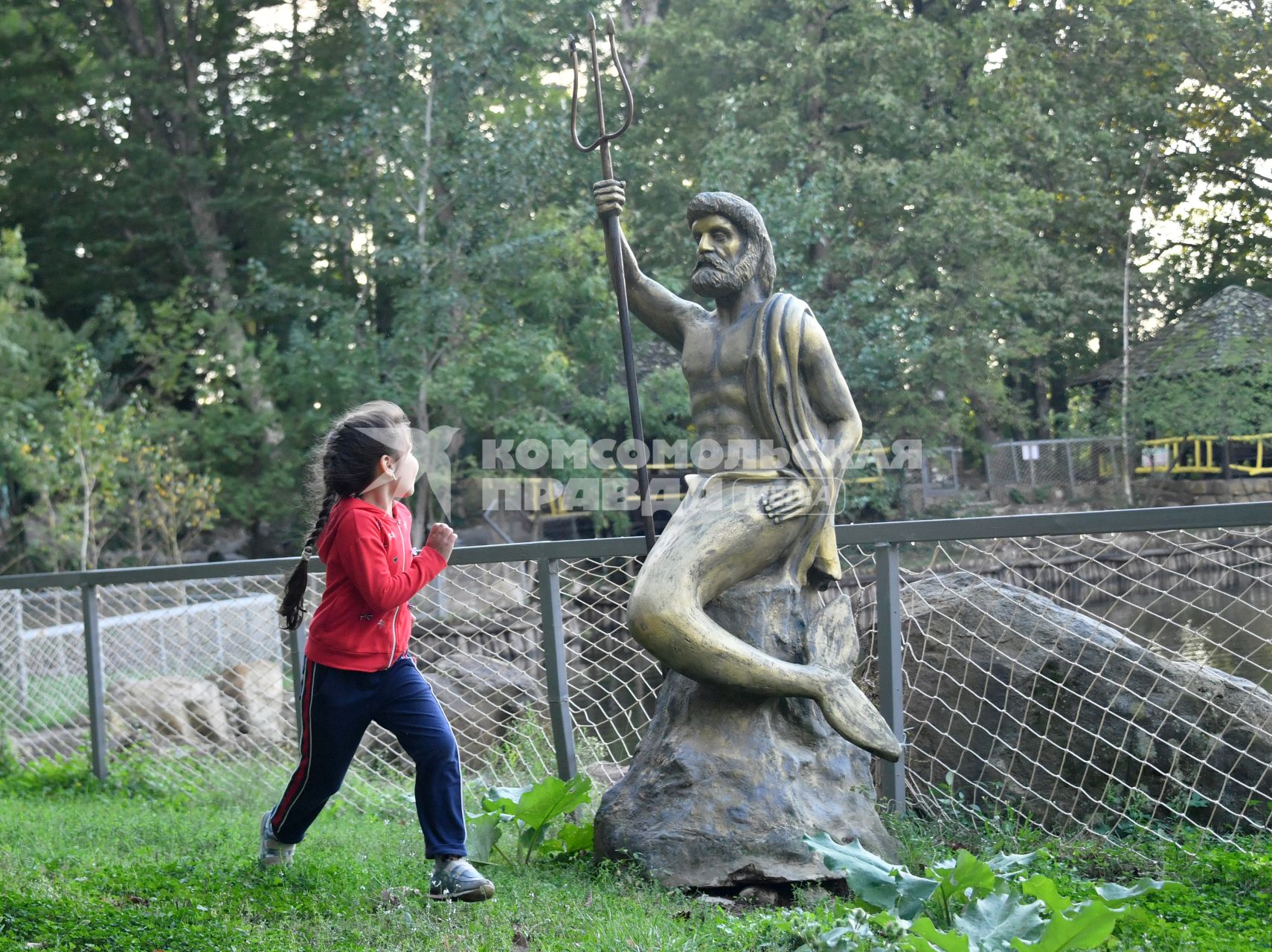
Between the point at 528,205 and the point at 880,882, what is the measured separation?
12635 millimetres

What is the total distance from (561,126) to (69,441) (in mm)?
6711

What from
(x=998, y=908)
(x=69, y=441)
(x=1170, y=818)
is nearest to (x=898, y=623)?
(x=1170, y=818)

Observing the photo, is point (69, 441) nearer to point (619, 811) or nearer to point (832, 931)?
point (619, 811)

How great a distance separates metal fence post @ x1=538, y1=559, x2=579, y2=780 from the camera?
4621 mm

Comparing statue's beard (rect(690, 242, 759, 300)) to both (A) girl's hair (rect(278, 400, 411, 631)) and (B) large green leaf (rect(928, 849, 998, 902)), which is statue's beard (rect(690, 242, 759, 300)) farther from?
(B) large green leaf (rect(928, 849, 998, 902))

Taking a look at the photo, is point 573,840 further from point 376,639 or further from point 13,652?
point 13,652

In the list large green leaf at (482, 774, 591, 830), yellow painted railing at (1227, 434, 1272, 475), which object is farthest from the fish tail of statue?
yellow painted railing at (1227, 434, 1272, 475)

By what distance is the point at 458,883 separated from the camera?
332cm

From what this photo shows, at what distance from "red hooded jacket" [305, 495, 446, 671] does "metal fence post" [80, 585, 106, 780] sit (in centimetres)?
334

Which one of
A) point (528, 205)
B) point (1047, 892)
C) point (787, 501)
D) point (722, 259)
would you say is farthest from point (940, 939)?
point (528, 205)

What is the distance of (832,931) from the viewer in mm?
2793

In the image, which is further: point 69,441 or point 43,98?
point 43,98

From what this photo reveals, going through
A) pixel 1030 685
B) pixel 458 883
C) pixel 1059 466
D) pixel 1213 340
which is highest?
pixel 1213 340

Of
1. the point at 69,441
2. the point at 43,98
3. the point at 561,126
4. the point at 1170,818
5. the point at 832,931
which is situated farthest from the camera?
the point at 43,98
